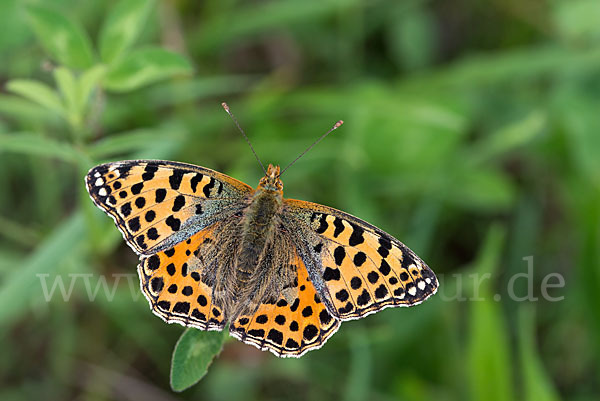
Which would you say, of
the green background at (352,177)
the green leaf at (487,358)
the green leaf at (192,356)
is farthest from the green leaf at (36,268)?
the green leaf at (487,358)

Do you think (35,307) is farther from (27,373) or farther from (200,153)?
(200,153)

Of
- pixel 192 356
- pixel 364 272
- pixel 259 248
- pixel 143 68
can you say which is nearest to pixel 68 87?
pixel 143 68

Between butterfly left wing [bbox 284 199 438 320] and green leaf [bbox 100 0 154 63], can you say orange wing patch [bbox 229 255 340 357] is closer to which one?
butterfly left wing [bbox 284 199 438 320]

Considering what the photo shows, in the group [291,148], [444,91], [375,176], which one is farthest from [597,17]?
[291,148]

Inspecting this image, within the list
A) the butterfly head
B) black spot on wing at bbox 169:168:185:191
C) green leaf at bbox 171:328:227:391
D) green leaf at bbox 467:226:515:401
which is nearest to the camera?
green leaf at bbox 171:328:227:391

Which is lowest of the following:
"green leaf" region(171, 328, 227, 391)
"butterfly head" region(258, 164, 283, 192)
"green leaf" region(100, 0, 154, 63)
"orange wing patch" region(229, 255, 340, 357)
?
"green leaf" region(171, 328, 227, 391)

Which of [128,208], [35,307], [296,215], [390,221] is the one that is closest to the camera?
[128,208]

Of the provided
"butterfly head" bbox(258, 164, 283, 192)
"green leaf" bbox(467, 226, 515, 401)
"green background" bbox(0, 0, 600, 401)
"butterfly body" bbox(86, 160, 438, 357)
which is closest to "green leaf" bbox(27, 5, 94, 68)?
"green background" bbox(0, 0, 600, 401)
